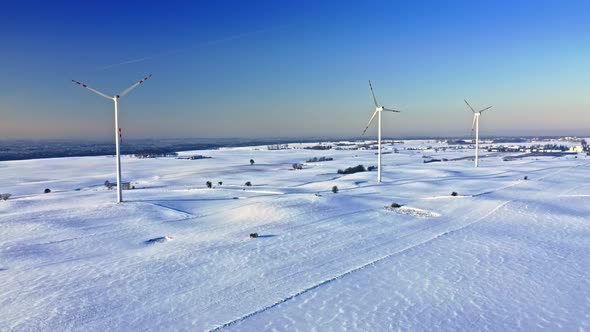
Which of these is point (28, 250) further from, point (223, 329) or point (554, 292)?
point (554, 292)

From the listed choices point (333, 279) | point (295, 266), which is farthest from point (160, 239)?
point (333, 279)

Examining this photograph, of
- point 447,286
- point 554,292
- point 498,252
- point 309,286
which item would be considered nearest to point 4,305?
point 309,286

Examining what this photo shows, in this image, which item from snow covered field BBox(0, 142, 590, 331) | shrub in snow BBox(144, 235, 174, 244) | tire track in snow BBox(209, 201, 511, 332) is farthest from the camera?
shrub in snow BBox(144, 235, 174, 244)

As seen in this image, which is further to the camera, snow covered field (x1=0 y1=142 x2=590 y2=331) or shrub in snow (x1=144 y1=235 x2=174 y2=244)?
shrub in snow (x1=144 y1=235 x2=174 y2=244)

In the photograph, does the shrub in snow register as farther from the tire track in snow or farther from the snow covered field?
the tire track in snow

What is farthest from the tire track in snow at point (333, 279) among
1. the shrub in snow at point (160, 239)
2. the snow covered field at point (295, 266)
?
the shrub in snow at point (160, 239)

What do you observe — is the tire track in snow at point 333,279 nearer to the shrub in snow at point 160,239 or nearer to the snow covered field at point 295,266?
the snow covered field at point 295,266

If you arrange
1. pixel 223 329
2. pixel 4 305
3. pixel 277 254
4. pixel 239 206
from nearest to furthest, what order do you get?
pixel 223 329 < pixel 4 305 < pixel 277 254 < pixel 239 206

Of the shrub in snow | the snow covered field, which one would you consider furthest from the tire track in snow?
the shrub in snow
